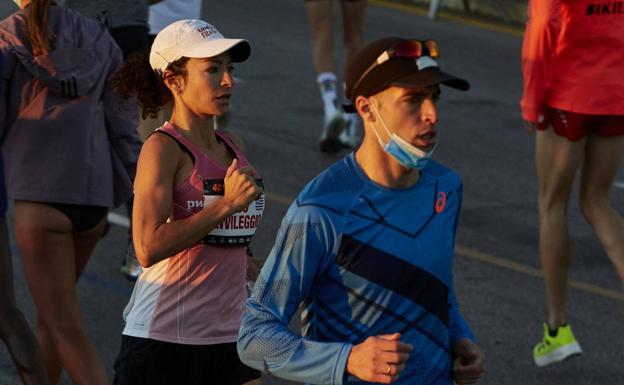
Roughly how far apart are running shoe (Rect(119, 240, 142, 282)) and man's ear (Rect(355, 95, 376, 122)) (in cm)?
424

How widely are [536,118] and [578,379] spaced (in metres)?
1.38

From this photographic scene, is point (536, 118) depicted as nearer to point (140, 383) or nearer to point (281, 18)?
point (140, 383)

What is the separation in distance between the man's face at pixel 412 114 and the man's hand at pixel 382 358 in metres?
0.68

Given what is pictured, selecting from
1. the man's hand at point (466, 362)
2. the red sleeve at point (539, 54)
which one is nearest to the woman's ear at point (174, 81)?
the man's hand at point (466, 362)

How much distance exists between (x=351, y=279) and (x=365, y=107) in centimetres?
56

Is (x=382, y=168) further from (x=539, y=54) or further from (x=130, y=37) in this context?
(x=130, y=37)

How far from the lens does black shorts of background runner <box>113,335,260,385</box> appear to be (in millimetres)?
5629

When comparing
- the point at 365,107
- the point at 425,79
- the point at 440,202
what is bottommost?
the point at 440,202

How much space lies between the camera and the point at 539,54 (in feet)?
25.3

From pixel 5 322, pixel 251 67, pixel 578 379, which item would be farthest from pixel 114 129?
pixel 251 67

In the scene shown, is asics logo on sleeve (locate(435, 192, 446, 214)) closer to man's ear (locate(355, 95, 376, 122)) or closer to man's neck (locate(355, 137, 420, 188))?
man's neck (locate(355, 137, 420, 188))

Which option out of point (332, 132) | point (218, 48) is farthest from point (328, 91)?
point (218, 48)

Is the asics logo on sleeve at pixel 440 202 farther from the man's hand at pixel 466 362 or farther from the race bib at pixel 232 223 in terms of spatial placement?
the race bib at pixel 232 223

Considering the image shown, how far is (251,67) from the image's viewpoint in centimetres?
1483
